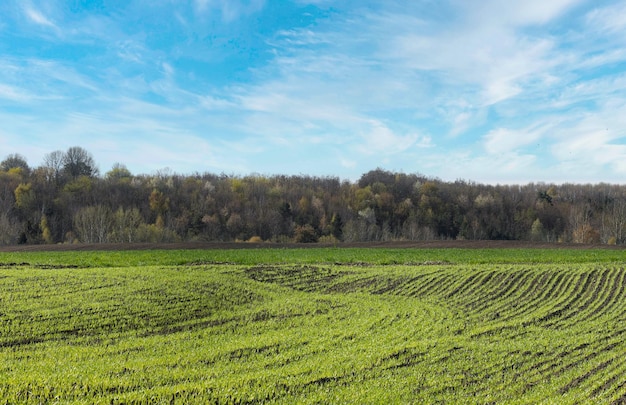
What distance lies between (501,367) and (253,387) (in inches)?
213

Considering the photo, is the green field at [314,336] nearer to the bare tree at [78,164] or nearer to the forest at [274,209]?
the forest at [274,209]

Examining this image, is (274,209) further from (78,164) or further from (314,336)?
(314,336)

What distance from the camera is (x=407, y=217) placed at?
91.3 metres

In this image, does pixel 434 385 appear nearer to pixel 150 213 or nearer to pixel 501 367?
pixel 501 367

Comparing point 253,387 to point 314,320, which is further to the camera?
point 314,320

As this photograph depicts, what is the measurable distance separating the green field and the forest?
43.4 m

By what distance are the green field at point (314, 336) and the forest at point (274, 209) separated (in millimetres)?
43417

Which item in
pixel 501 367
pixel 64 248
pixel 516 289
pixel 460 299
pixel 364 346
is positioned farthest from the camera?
pixel 64 248

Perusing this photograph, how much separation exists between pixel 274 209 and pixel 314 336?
76.6 meters

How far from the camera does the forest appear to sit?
6731 cm

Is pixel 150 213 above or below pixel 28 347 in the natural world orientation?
above

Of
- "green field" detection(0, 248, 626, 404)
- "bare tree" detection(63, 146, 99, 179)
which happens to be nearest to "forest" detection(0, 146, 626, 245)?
"bare tree" detection(63, 146, 99, 179)

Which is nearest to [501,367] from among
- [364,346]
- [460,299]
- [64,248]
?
[364,346]

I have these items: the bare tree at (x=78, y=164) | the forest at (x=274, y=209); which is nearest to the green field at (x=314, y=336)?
the forest at (x=274, y=209)
